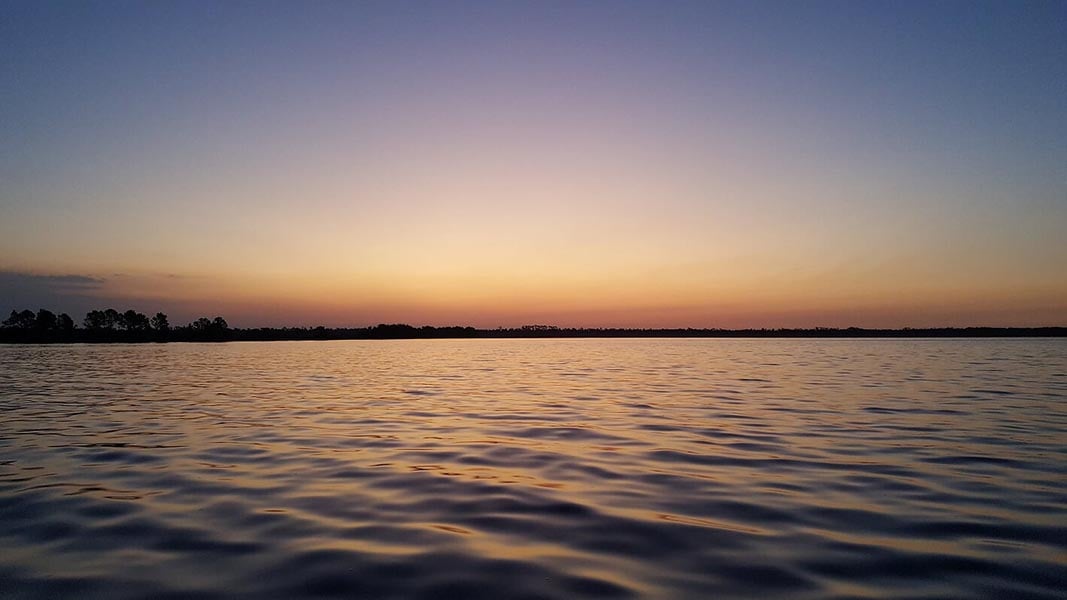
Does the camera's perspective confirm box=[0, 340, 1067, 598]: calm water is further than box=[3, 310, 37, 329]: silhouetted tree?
No

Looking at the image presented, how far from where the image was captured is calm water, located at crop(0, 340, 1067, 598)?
18.0 ft

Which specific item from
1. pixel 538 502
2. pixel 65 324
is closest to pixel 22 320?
pixel 65 324

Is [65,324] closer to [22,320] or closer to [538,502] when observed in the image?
[22,320]

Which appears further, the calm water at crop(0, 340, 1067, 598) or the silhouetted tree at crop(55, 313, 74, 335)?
the silhouetted tree at crop(55, 313, 74, 335)

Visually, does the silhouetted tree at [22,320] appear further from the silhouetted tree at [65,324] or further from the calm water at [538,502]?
the calm water at [538,502]

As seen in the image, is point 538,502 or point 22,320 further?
point 22,320

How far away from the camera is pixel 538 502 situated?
8133 mm

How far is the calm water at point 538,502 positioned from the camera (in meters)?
5.49

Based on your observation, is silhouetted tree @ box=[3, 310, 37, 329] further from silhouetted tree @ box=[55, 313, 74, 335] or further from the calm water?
the calm water

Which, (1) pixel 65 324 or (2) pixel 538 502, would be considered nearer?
(2) pixel 538 502

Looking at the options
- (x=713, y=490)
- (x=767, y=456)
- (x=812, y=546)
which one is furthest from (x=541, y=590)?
(x=767, y=456)

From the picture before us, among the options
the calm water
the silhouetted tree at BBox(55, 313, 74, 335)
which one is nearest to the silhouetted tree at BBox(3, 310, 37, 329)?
the silhouetted tree at BBox(55, 313, 74, 335)

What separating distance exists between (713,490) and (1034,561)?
3.64 meters

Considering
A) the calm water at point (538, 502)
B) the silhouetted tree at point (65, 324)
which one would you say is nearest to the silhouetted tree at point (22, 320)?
the silhouetted tree at point (65, 324)
